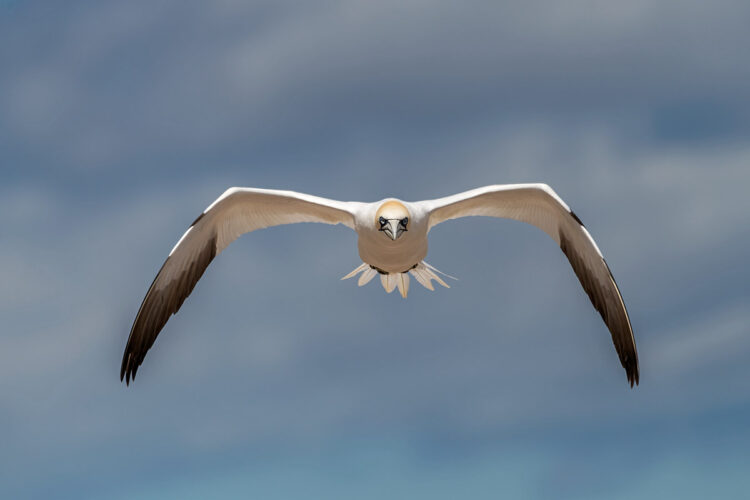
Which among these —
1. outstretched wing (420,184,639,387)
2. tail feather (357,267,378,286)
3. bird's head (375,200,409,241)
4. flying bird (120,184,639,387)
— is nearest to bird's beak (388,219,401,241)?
bird's head (375,200,409,241)

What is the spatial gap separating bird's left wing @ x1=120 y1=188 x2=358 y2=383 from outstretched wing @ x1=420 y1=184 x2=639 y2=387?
176cm

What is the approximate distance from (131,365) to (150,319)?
0.78 metres

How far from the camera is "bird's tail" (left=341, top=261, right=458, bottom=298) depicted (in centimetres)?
1239

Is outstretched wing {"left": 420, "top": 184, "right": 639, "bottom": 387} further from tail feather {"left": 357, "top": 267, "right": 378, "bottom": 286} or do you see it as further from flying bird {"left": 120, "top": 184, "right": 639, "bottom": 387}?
tail feather {"left": 357, "top": 267, "right": 378, "bottom": 286}

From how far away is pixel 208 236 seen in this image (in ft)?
39.2

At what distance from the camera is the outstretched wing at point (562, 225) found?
11.5m

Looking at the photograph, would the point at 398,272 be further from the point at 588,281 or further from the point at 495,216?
the point at 588,281

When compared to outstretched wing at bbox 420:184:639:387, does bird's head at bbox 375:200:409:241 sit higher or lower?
lower

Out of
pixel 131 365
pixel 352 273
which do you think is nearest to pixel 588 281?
pixel 352 273

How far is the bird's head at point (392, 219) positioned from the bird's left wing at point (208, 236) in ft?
3.21

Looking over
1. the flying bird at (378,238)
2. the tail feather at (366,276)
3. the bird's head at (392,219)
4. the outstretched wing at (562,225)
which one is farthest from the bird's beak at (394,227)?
the tail feather at (366,276)

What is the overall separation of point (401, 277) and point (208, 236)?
3.34 m

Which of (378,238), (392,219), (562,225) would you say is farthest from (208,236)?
(562,225)

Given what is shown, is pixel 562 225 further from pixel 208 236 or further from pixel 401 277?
pixel 208 236
